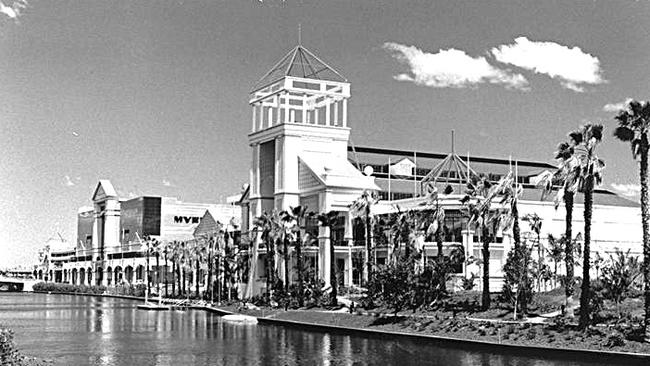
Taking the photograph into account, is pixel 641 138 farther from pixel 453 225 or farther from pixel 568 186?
pixel 453 225

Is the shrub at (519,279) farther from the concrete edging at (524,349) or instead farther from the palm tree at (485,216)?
the concrete edging at (524,349)

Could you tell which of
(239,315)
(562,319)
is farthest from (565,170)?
(239,315)

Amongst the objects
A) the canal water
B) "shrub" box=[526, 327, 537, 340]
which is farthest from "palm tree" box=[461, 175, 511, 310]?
"shrub" box=[526, 327, 537, 340]

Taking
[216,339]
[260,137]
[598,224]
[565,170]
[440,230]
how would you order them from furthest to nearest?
[260,137] < [598,224] < [440,230] < [216,339] < [565,170]

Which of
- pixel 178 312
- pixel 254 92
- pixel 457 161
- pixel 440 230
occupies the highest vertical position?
pixel 254 92

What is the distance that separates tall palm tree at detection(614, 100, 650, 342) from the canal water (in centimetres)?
1161

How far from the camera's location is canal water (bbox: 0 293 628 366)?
7194 centimetres

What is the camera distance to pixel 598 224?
14325 centimetres

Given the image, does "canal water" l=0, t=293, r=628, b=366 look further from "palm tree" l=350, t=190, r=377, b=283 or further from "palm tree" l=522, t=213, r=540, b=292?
"palm tree" l=522, t=213, r=540, b=292

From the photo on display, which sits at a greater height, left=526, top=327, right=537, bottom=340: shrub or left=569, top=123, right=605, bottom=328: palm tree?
left=569, top=123, right=605, bottom=328: palm tree

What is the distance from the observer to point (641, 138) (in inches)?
2933

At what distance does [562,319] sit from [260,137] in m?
86.1

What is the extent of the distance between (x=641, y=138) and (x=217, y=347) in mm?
39181

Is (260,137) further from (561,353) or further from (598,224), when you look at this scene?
(561,353)
